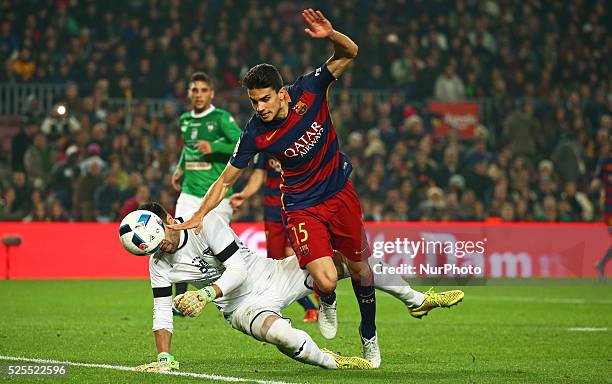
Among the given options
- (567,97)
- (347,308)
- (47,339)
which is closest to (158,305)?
(47,339)

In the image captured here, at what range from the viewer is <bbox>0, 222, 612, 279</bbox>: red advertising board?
1817 centimetres

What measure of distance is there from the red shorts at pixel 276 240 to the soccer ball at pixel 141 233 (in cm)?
479

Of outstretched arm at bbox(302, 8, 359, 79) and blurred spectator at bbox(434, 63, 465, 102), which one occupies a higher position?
outstretched arm at bbox(302, 8, 359, 79)

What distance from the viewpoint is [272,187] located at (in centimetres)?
1275

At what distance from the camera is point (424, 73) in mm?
24359

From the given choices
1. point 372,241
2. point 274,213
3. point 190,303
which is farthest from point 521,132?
point 190,303

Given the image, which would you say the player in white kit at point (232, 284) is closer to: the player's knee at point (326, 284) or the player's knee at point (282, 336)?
the player's knee at point (282, 336)

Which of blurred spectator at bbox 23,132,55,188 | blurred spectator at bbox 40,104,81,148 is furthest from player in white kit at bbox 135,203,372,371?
blurred spectator at bbox 40,104,81,148

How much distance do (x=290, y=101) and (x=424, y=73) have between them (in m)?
16.2

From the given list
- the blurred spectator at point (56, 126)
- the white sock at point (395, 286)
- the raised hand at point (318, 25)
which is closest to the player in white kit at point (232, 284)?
the white sock at point (395, 286)

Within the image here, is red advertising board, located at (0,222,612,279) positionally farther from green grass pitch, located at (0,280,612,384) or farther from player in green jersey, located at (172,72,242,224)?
player in green jersey, located at (172,72,242,224)

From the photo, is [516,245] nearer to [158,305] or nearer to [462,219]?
[462,219]

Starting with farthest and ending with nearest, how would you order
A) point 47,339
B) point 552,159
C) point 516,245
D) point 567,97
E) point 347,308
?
Answer: 1. point 567,97
2. point 552,159
3. point 516,245
4. point 347,308
5. point 47,339

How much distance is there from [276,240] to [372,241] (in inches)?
208
